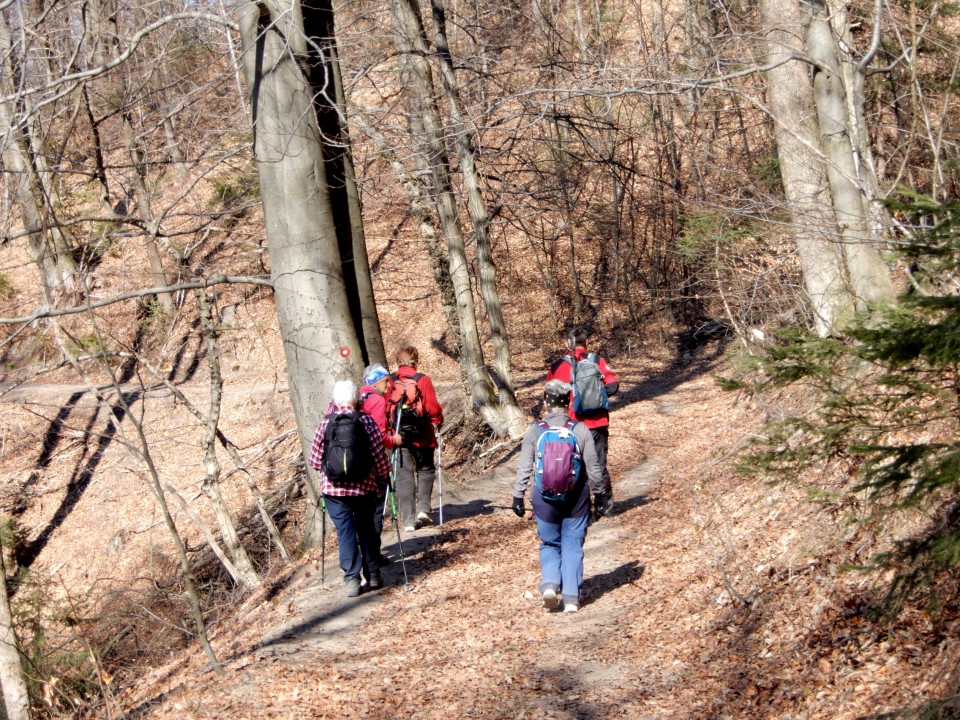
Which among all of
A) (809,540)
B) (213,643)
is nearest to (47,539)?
(213,643)

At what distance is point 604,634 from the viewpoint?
6973 millimetres

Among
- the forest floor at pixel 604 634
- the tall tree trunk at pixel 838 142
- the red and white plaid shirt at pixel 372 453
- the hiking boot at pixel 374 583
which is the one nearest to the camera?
the forest floor at pixel 604 634

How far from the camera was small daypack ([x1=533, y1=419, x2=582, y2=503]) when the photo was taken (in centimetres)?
700

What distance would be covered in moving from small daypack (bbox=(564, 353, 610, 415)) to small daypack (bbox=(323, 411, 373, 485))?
239cm

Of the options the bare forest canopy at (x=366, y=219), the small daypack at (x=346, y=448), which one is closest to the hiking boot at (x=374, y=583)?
the small daypack at (x=346, y=448)

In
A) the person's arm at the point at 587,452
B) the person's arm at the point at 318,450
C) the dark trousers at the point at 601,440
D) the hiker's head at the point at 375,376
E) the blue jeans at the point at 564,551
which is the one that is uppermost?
the hiker's head at the point at 375,376

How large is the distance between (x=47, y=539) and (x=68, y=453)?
272cm

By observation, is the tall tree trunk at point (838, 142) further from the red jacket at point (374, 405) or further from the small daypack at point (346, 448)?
the small daypack at point (346, 448)

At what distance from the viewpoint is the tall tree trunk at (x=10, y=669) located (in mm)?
7758

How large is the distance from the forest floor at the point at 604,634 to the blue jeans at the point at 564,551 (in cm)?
33

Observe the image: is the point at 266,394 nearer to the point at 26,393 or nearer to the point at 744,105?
the point at 26,393

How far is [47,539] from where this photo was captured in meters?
18.3

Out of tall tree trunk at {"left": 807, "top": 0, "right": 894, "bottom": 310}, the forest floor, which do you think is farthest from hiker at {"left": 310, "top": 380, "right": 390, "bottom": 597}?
tall tree trunk at {"left": 807, "top": 0, "right": 894, "bottom": 310}

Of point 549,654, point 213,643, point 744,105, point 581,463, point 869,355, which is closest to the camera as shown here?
point 869,355
